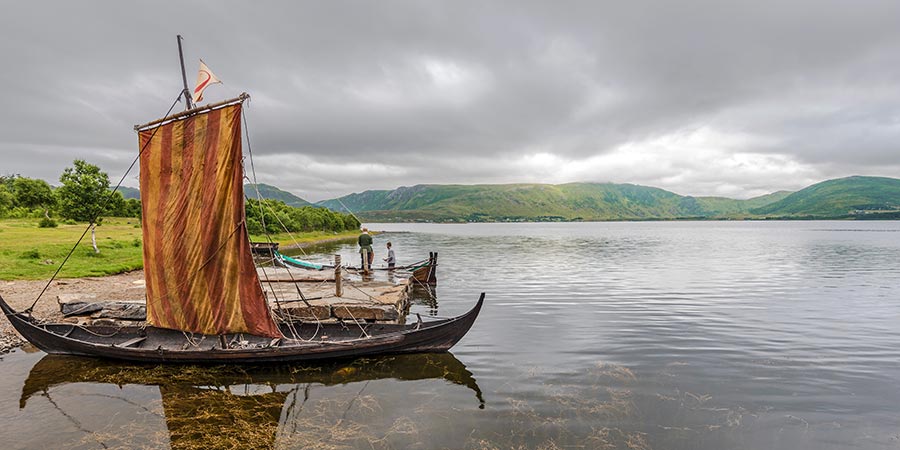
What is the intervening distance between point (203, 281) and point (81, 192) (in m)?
30.4

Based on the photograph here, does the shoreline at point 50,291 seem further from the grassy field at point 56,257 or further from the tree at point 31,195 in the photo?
the tree at point 31,195

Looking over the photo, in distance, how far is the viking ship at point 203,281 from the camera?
603 inches

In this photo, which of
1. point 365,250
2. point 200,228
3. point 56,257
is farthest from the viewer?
point 56,257

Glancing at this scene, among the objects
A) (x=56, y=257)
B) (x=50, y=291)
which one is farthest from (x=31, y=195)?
(x=50, y=291)

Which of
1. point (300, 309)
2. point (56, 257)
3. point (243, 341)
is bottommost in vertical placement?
point (243, 341)

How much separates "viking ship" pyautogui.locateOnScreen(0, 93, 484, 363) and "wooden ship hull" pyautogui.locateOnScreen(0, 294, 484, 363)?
0.14 feet

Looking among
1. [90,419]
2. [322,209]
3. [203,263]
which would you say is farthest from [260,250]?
[322,209]

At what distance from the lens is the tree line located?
3575 centimetres

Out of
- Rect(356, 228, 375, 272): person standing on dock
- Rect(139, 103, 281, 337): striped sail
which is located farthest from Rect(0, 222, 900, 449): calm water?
Rect(356, 228, 375, 272): person standing on dock

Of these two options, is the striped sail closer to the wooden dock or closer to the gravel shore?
the wooden dock

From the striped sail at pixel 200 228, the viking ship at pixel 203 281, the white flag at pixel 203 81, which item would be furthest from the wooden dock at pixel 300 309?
the white flag at pixel 203 81

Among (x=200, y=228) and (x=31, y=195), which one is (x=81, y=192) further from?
(x=31, y=195)

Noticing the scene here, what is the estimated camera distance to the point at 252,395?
1338cm

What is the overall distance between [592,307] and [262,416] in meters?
20.9
